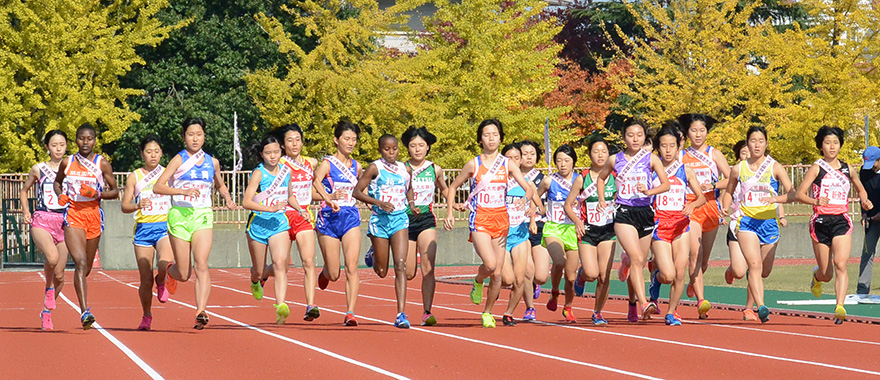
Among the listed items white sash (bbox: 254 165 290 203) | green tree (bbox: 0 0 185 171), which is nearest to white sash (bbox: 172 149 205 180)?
A: white sash (bbox: 254 165 290 203)

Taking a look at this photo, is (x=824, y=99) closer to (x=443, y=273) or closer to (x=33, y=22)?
(x=443, y=273)

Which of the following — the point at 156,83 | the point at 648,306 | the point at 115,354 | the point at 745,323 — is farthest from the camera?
the point at 156,83

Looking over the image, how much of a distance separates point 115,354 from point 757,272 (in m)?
6.38

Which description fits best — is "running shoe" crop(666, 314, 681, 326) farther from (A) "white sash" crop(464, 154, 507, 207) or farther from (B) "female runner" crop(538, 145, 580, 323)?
(A) "white sash" crop(464, 154, 507, 207)

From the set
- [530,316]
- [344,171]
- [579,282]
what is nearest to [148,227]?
[344,171]

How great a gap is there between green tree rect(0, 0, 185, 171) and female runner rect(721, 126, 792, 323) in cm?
2343

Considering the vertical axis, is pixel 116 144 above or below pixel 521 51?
below

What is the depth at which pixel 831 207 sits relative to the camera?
12.4 m

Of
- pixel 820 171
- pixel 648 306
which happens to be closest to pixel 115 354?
→ pixel 648 306

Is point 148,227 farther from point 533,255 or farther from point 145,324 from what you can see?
point 533,255

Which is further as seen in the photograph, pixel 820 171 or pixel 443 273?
pixel 443 273

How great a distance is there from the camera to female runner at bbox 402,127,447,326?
39.8 feet

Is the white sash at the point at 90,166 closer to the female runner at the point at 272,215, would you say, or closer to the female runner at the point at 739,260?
the female runner at the point at 272,215

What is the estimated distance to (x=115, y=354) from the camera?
406 inches
